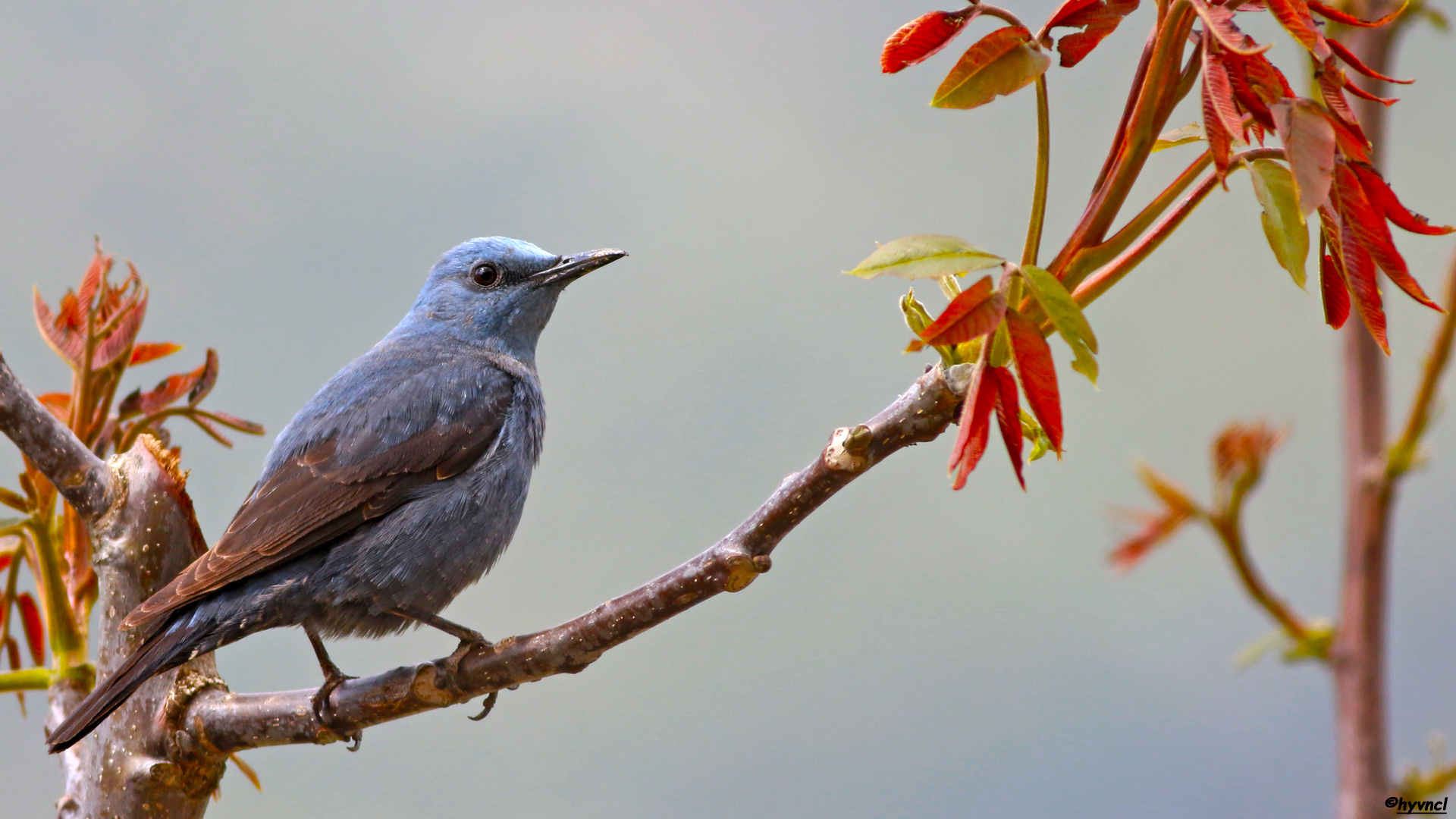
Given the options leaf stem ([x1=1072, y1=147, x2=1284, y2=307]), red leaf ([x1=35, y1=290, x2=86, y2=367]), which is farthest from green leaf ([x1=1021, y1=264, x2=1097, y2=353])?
red leaf ([x1=35, y1=290, x2=86, y2=367])

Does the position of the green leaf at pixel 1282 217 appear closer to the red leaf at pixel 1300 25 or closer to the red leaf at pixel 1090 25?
the red leaf at pixel 1300 25

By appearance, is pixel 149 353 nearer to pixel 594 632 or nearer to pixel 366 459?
pixel 366 459

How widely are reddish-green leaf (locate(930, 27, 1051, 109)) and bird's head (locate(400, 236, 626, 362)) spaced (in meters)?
2.01

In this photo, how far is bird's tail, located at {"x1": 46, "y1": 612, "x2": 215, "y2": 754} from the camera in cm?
180

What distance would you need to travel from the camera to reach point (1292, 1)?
117 centimetres

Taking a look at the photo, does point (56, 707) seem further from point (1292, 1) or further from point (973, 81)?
point (1292, 1)

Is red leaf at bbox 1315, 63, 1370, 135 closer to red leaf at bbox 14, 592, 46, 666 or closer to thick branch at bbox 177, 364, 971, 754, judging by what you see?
thick branch at bbox 177, 364, 971, 754

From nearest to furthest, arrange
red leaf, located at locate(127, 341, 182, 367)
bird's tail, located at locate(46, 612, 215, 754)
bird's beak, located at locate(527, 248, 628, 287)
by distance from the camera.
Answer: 1. bird's tail, located at locate(46, 612, 215, 754)
2. red leaf, located at locate(127, 341, 182, 367)
3. bird's beak, located at locate(527, 248, 628, 287)

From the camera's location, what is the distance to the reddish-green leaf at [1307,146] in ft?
3.58

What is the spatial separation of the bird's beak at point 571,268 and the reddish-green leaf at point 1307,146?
2.02 meters

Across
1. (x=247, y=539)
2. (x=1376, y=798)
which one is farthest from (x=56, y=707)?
(x=1376, y=798)

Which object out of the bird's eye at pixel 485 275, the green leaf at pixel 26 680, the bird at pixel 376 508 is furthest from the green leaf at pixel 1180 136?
the bird's eye at pixel 485 275

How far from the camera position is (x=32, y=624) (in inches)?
90.0

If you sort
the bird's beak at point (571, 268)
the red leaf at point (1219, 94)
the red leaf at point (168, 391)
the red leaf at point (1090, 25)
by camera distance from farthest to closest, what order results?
1. the bird's beak at point (571, 268)
2. the red leaf at point (168, 391)
3. the red leaf at point (1090, 25)
4. the red leaf at point (1219, 94)
